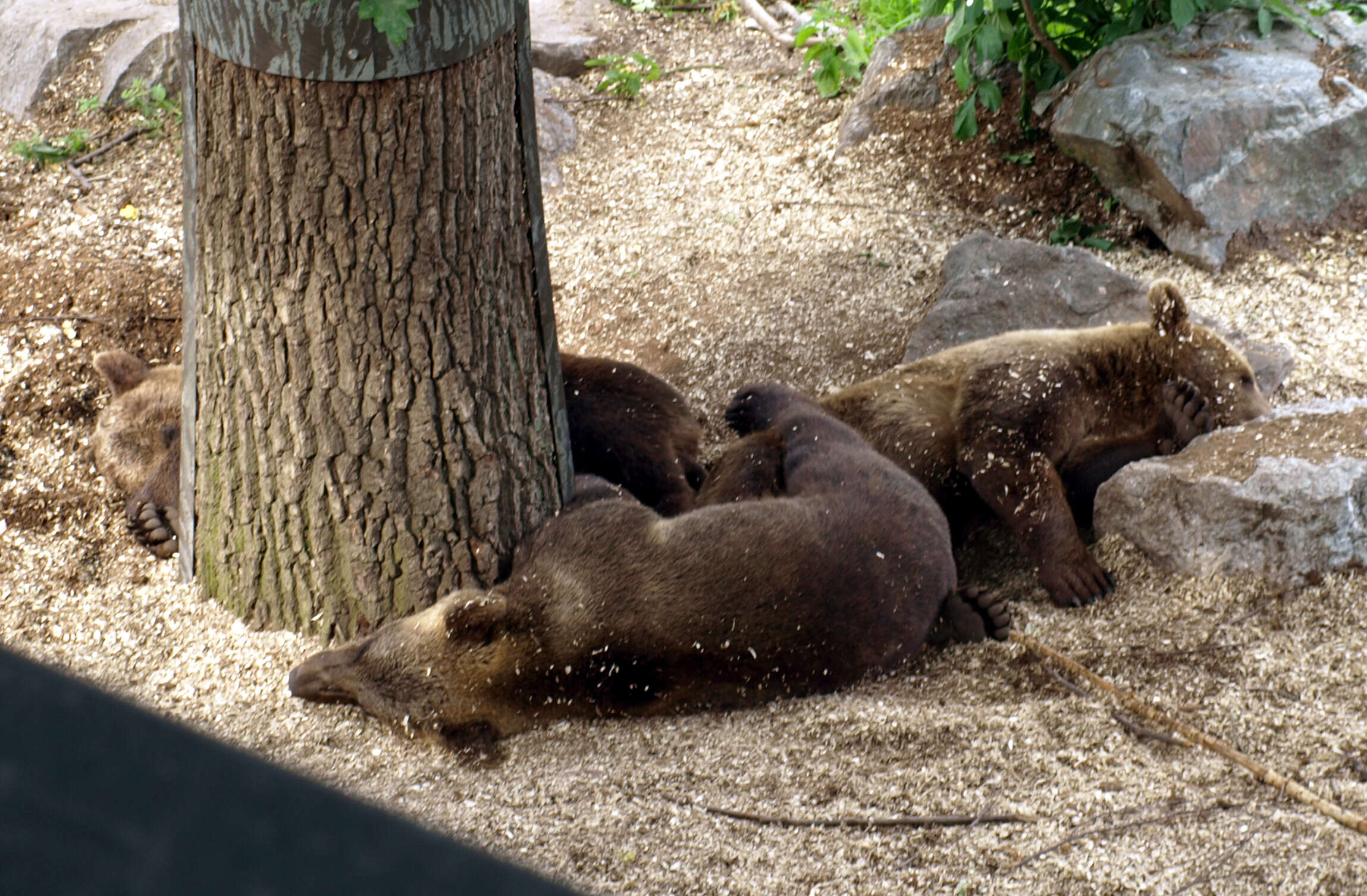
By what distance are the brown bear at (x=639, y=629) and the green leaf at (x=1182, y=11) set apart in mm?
4288

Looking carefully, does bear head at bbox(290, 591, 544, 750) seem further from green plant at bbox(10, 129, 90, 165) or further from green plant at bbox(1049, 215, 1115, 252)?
green plant at bbox(10, 129, 90, 165)

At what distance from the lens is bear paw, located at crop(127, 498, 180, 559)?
4.79m

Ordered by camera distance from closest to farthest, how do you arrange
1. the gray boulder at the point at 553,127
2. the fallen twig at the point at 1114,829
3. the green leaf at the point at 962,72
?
the fallen twig at the point at 1114,829 < the green leaf at the point at 962,72 < the gray boulder at the point at 553,127

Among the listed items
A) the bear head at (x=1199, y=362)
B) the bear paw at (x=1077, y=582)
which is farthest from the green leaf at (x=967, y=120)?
the bear paw at (x=1077, y=582)

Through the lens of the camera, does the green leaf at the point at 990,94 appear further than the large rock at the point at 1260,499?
Yes

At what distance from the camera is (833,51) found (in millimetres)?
8648

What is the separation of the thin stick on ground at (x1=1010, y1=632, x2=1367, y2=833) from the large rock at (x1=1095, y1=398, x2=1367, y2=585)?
30.8 inches

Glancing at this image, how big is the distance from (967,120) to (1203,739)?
16.2 ft

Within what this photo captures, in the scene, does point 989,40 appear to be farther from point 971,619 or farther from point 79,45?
point 79,45

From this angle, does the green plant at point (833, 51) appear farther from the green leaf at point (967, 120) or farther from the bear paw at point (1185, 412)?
the bear paw at point (1185, 412)

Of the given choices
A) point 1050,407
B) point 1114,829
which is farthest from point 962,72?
point 1114,829

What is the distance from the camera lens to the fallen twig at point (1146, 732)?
365 centimetres

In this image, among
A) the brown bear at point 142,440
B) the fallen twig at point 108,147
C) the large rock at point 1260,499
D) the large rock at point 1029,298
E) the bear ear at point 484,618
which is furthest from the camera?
the fallen twig at point 108,147

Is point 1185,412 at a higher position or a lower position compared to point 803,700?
higher
